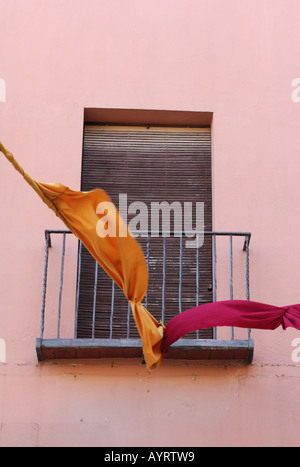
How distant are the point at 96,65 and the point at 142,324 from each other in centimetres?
304

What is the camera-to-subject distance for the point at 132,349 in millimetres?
7859

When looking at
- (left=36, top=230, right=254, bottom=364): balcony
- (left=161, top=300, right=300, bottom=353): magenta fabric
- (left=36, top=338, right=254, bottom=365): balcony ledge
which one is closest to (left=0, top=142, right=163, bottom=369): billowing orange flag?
(left=161, top=300, right=300, bottom=353): magenta fabric

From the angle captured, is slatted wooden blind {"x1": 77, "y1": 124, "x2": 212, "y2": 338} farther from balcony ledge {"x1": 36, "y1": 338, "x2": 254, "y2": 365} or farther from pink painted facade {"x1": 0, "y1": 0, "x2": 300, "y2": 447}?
balcony ledge {"x1": 36, "y1": 338, "x2": 254, "y2": 365}

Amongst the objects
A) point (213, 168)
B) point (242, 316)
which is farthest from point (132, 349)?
point (213, 168)

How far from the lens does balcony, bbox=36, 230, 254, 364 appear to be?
25.9ft

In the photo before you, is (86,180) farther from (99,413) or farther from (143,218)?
(99,413)

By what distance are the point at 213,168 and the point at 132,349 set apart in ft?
6.63

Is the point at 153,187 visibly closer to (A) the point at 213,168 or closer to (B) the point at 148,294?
(A) the point at 213,168

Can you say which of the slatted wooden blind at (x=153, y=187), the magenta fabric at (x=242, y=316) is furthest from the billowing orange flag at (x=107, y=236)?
the slatted wooden blind at (x=153, y=187)

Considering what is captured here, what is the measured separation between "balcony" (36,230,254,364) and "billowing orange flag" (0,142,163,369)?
64 centimetres

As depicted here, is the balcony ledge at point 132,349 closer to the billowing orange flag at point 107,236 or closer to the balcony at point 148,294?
the balcony at point 148,294

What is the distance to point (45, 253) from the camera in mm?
8398

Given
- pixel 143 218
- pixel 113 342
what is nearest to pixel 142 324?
pixel 113 342

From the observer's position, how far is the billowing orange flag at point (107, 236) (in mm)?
7148
